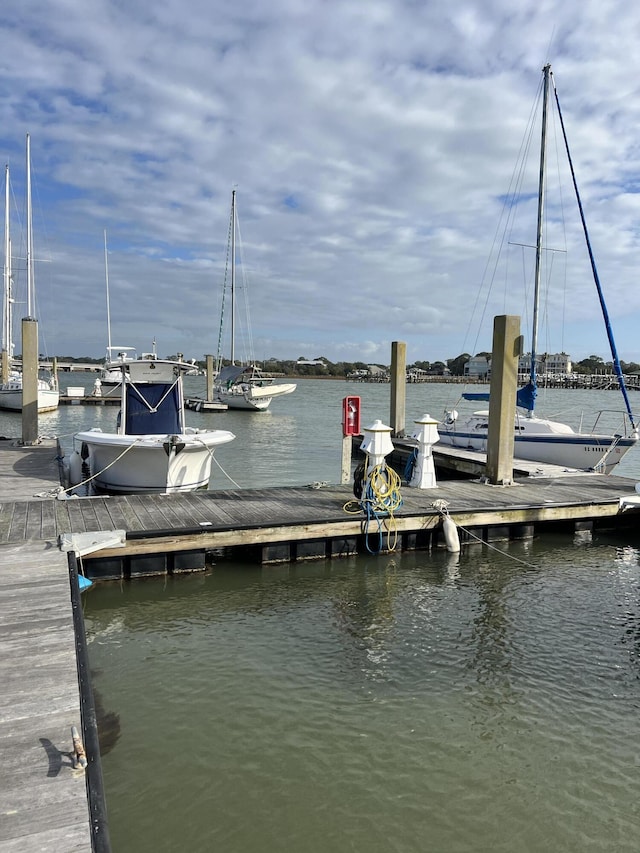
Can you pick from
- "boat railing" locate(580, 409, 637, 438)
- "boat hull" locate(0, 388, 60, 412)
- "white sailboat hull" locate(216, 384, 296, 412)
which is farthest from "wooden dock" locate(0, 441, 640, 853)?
"white sailboat hull" locate(216, 384, 296, 412)

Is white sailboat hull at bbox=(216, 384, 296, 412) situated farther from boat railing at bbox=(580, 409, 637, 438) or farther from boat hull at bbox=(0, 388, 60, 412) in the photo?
boat railing at bbox=(580, 409, 637, 438)

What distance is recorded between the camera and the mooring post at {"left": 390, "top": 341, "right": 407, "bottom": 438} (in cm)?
1808

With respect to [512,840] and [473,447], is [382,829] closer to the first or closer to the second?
[512,840]

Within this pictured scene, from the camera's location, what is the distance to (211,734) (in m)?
5.10

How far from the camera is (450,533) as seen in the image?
33.0 ft

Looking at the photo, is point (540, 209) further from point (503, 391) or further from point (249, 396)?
point (249, 396)

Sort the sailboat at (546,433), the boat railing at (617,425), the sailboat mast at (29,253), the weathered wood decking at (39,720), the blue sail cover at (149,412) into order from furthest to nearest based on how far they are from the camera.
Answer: the sailboat mast at (29,253)
the sailboat at (546,433)
the boat railing at (617,425)
the blue sail cover at (149,412)
the weathered wood decking at (39,720)

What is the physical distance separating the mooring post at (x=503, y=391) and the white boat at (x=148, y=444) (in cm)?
546

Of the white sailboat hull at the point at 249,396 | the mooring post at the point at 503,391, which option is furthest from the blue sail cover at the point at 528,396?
the white sailboat hull at the point at 249,396

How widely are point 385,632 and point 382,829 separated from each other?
3.09m

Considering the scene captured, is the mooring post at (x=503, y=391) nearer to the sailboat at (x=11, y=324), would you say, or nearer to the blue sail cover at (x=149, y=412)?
the blue sail cover at (x=149, y=412)

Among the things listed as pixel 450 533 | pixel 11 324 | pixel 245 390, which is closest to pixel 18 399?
pixel 11 324

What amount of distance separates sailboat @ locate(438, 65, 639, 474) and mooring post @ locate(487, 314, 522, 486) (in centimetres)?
373

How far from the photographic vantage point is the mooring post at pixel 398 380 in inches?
712
